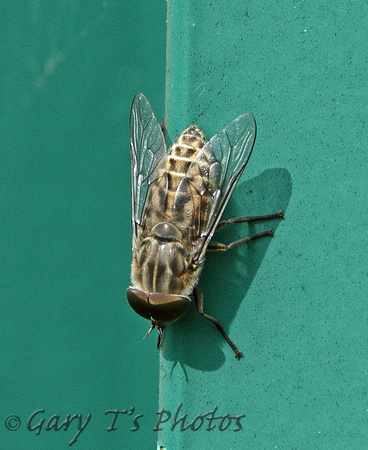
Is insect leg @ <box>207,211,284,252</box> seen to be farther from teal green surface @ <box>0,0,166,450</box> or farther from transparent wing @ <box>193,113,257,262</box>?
teal green surface @ <box>0,0,166,450</box>

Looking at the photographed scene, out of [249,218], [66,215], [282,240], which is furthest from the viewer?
[66,215]

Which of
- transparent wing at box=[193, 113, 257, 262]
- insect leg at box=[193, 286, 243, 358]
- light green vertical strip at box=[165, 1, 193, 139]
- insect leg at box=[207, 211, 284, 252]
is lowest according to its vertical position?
insect leg at box=[193, 286, 243, 358]

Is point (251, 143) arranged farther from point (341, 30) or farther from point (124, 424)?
point (124, 424)

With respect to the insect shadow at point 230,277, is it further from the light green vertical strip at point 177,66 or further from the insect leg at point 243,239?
the light green vertical strip at point 177,66

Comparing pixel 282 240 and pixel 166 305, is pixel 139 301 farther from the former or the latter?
pixel 282 240

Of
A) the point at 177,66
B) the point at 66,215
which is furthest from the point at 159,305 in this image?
the point at 177,66

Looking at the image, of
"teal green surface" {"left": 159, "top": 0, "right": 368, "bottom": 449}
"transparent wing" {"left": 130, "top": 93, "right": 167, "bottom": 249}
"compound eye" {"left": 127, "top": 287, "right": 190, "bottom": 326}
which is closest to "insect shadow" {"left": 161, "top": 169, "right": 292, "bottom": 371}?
"teal green surface" {"left": 159, "top": 0, "right": 368, "bottom": 449}
